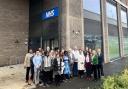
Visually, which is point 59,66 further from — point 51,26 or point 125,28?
Answer: point 125,28

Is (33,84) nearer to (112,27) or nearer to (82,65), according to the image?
(82,65)


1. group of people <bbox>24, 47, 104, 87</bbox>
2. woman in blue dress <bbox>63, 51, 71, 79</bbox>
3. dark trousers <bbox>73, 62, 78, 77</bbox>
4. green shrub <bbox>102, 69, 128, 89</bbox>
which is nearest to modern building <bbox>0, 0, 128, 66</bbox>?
dark trousers <bbox>73, 62, 78, 77</bbox>

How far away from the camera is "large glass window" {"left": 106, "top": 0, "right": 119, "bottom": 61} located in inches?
938

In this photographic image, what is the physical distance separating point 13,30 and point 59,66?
9.53 m

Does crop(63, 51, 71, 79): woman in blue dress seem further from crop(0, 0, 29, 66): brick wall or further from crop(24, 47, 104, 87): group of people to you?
crop(0, 0, 29, 66): brick wall

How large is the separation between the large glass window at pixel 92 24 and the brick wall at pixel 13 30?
544cm

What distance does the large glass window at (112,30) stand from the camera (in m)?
23.8

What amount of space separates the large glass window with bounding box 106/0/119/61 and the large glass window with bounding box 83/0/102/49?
2767 millimetres

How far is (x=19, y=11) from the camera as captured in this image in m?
20.2

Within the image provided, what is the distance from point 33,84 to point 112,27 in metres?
15.8

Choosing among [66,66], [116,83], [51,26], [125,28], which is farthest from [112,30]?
[116,83]

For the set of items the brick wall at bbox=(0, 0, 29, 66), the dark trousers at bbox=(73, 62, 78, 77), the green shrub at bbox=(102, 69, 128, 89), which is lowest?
the dark trousers at bbox=(73, 62, 78, 77)

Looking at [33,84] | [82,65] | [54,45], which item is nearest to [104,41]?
[54,45]

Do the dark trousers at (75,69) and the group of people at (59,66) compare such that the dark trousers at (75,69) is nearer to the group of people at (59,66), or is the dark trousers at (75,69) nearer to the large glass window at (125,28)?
the group of people at (59,66)
